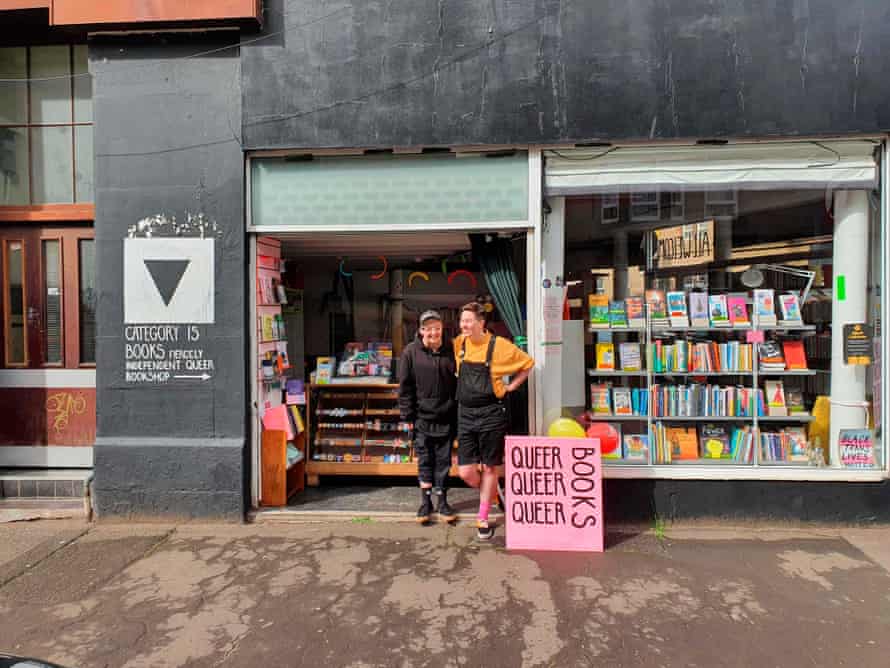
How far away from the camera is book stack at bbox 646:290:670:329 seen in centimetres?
531

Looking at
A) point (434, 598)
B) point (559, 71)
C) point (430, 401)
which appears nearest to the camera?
point (434, 598)

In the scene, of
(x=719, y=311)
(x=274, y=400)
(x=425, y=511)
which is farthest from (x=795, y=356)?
(x=274, y=400)

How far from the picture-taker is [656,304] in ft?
17.5

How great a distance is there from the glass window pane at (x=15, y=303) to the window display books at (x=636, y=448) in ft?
19.2

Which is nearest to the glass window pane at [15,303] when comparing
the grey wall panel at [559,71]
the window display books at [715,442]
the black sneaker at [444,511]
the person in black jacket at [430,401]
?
the grey wall panel at [559,71]

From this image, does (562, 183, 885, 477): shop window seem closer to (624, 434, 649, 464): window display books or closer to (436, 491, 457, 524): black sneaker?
(624, 434, 649, 464): window display books

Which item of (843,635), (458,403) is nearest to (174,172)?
(458,403)

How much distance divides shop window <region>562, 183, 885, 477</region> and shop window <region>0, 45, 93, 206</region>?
4.83 m

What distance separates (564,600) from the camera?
3680mm

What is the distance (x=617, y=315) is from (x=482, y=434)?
173cm

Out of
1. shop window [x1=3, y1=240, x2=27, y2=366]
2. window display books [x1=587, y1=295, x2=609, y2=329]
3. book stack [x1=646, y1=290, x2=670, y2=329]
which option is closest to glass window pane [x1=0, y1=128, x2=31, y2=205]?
shop window [x1=3, y1=240, x2=27, y2=366]

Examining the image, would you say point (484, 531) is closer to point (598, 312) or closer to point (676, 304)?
point (598, 312)

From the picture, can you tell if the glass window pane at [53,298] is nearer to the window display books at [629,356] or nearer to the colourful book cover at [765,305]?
the window display books at [629,356]

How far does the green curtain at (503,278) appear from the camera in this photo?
5.27 m
